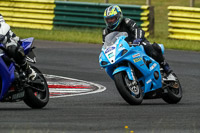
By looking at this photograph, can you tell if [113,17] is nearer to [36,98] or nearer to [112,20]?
[112,20]

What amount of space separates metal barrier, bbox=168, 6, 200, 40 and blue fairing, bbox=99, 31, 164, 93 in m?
10.0

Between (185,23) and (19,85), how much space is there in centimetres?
1260

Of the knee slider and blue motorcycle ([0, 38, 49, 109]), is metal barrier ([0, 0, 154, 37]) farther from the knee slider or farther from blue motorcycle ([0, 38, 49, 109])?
blue motorcycle ([0, 38, 49, 109])

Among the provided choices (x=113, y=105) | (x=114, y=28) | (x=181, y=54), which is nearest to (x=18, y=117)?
(x=113, y=105)

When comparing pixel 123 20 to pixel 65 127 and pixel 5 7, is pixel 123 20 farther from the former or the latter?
pixel 5 7

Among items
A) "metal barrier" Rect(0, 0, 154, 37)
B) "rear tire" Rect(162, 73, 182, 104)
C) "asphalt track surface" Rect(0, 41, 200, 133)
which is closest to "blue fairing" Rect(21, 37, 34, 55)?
"asphalt track surface" Rect(0, 41, 200, 133)

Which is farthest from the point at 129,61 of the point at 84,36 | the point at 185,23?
the point at 84,36

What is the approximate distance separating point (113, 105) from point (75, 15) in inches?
523

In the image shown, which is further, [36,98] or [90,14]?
[90,14]

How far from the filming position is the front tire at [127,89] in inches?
387

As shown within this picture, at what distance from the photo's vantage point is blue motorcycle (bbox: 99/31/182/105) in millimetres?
10016

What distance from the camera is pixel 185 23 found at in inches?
826

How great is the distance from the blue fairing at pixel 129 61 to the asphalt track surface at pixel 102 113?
407 millimetres

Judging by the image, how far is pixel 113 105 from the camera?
10.3 metres
